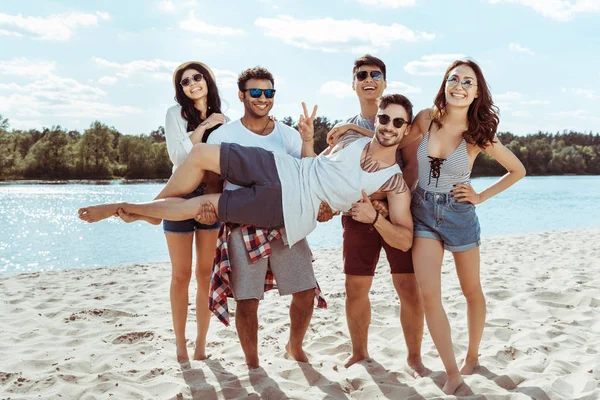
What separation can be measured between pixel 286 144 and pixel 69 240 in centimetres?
1315

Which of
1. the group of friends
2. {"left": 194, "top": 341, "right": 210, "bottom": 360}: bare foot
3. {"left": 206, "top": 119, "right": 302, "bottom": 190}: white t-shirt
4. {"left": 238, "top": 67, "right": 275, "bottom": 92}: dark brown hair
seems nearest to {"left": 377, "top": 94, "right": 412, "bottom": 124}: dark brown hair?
the group of friends

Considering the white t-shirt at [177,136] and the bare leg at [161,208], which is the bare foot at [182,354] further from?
the white t-shirt at [177,136]

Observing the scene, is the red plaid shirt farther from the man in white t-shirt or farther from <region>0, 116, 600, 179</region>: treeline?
<region>0, 116, 600, 179</region>: treeline

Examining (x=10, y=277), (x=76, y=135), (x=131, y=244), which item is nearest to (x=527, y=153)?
(x=76, y=135)

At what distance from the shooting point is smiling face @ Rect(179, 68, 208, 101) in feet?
13.4

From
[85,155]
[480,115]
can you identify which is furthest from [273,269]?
[85,155]

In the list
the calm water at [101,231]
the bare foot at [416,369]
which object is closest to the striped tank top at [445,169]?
the bare foot at [416,369]

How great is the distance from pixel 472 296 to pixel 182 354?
221cm

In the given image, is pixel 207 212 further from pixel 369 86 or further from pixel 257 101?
pixel 369 86

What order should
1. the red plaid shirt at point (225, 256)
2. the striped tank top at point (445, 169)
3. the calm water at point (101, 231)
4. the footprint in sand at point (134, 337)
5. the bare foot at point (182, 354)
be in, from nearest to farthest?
1. the striped tank top at point (445, 169)
2. the red plaid shirt at point (225, 256)
3. the bare foot at point (182, 354)
4. the footprint in sand at point (134, 337)
5. the calm water at point (101, 231)

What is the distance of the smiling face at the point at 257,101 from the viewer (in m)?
3.92

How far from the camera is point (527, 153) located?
2389 inches

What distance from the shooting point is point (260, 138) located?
3.95 meters

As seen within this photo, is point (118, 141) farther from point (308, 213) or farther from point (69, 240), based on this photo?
point (308, 213)
